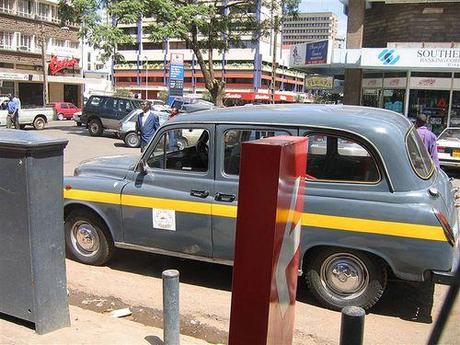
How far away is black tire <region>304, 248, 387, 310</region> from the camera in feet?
15.0

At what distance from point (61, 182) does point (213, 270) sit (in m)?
2.51

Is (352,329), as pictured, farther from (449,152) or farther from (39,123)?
(39,123)

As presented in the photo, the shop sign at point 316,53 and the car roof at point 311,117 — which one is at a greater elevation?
the shop sign at point 316,53

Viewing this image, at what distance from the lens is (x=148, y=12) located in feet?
70.9

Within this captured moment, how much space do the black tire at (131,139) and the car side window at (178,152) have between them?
14447 millimetres

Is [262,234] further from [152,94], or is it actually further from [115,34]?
[152,94]

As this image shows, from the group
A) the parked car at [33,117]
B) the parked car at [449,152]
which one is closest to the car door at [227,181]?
the parked car at [449,152]

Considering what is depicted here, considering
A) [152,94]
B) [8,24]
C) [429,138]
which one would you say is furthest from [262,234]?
[152,94]

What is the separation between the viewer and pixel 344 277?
4688mm

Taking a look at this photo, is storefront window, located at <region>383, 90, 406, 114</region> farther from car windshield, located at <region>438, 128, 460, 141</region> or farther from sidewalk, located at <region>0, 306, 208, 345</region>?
sidewalk, located at <region>0, 306, 208, 345</region>

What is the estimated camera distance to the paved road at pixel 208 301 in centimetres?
441

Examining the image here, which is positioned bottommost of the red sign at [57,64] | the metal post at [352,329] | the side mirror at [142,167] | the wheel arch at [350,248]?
the wheel arch at [350,248]

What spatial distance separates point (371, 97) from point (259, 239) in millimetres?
20656

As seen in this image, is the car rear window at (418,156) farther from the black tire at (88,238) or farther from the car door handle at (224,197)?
the black tire at (88,238)
